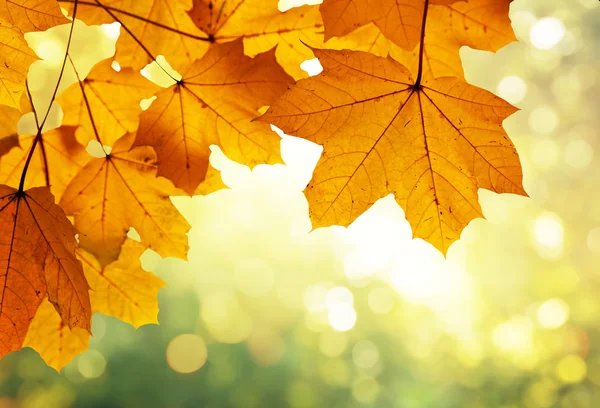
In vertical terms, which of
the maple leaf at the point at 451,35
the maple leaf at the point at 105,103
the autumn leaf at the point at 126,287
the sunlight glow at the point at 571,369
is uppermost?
the sunlight glow at the point at 571,369

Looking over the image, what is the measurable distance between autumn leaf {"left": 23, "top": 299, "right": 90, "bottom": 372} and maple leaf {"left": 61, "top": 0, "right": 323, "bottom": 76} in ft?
1.73

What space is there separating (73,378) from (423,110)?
7873 millimetres

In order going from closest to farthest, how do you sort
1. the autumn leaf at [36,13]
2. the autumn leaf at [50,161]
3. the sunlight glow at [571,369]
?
1. the autumn leaf at [36,13]
2. the autumn leaf at [50,161]
3. the sunlight glow at [571,369]

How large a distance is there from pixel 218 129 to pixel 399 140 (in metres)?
0.32

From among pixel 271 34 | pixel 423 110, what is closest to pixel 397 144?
pixel 423 110

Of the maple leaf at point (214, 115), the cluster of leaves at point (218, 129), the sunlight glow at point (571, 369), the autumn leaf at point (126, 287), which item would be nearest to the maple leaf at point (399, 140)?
the cluster of leaves at point (218, 129)

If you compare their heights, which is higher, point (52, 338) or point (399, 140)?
point (399, 140)

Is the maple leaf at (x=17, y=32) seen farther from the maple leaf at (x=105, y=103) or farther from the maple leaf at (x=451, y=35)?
the maple leaf at (x=451, y=35)

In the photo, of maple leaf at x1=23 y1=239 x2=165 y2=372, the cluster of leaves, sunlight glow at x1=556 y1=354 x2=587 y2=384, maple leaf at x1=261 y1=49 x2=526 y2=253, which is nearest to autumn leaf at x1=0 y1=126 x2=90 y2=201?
the cluster of leaves

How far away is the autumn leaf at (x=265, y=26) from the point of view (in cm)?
84

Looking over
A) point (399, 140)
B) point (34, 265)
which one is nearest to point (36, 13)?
point (34, 265)

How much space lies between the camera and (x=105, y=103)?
0.98 meters

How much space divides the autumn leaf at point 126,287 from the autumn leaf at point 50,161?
17cm

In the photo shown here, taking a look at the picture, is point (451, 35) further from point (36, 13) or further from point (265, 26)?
point (36, 13)
